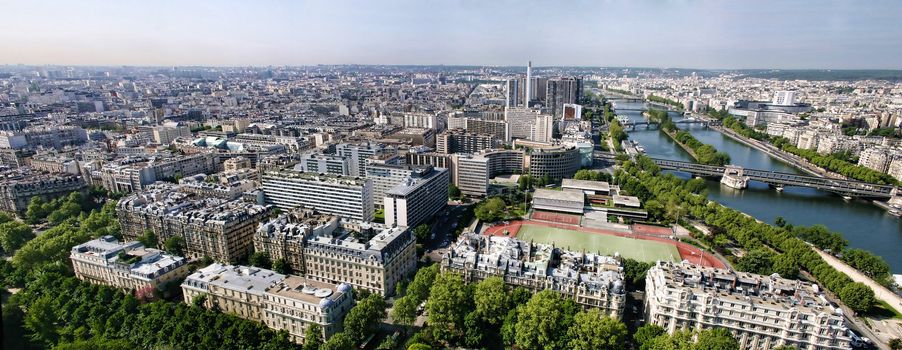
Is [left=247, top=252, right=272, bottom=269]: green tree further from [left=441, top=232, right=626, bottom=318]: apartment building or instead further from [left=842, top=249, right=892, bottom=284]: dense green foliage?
[left=842, top=249, right=892, bottom=284]: dense green foliage

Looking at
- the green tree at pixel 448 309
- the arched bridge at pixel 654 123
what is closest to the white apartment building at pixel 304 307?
the green tree at pixel 448 309

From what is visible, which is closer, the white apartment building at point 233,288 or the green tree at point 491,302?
the green tree at point 491,302

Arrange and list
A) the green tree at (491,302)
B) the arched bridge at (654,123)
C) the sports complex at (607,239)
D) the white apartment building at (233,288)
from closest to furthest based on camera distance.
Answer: the green tree at (491,302) < the white apartment building at (233,288) < the sports complex at (607,239) < the arched bridge at (654,123)

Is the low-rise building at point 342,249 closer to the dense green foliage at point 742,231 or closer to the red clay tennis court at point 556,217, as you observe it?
the red clay tennis court at point 556,217

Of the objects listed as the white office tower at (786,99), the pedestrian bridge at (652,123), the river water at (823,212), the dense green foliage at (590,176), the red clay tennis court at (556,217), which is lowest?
the river water at (823,212)

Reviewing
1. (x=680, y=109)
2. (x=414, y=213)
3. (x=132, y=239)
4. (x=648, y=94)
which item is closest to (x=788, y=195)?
(x=414, y=213)

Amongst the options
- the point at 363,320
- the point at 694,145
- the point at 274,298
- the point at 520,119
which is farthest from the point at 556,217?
the point at 520,119
